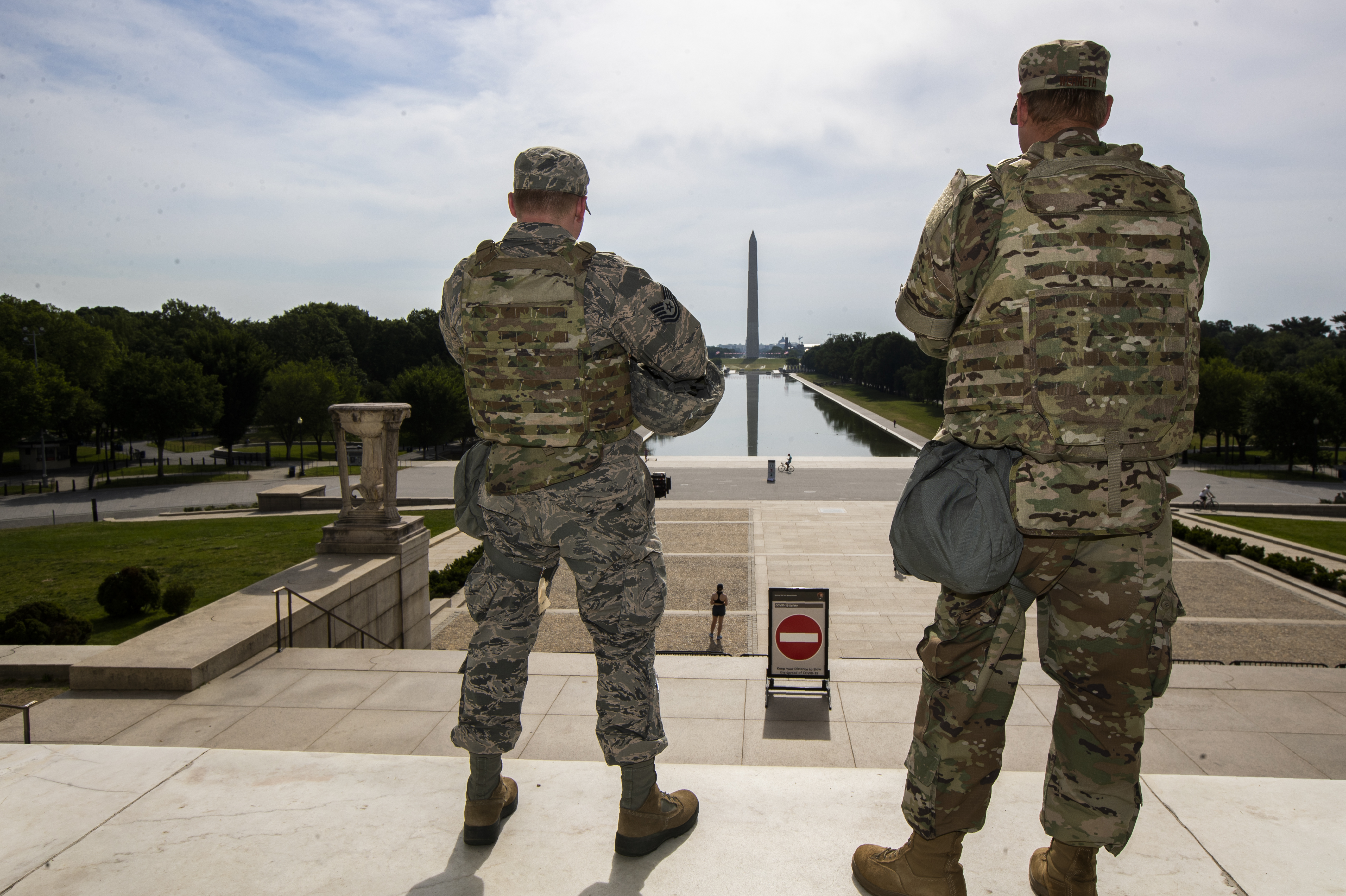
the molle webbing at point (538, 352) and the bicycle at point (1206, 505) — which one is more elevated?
the molle webbing at point (538, 352)

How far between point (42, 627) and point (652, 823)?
9.31m

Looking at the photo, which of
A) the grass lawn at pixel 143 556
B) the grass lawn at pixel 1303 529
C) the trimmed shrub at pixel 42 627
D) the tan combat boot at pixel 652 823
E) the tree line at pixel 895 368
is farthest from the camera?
the tree line at pixel 895 368

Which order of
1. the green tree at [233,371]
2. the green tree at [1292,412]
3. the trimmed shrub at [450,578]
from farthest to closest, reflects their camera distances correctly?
the green tree at [233,371]
the green tree at [1292,412]
the trimmed shrub at [450,578]

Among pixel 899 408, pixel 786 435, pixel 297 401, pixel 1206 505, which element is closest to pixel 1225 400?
pixel 1206 505

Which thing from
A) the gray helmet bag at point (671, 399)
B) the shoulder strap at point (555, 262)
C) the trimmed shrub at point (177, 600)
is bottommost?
the trimmed shrub at point (177, 600)

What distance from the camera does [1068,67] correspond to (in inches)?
97.4

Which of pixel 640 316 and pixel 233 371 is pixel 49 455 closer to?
pixel 233 371

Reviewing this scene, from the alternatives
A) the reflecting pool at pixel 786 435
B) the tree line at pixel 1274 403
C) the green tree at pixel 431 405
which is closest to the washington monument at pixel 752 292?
Result: the reflecting pool at pixel 786 435

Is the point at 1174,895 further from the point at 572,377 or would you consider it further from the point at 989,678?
the point at 572,377

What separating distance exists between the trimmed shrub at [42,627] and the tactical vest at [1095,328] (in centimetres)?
1060

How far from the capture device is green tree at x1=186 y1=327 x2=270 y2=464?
2133 inches

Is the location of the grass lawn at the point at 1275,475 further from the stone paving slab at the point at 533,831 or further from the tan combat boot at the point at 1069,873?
the tan combat boot at the point at 1069,873

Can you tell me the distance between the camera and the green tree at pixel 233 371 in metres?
54.2

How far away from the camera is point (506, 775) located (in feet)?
11.4
